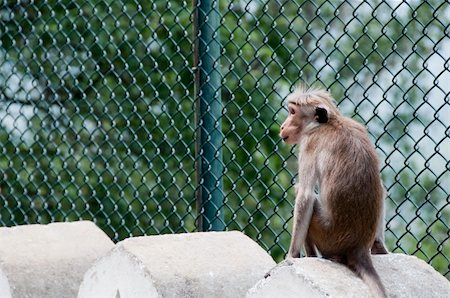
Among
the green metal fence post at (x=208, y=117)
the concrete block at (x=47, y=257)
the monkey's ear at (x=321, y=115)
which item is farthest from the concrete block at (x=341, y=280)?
the green metal fence post at (x=208, y=117)

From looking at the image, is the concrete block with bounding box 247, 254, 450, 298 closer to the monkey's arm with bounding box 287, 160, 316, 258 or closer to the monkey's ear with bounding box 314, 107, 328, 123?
the monkey's arm with bounding box 287, 160, 316, 258

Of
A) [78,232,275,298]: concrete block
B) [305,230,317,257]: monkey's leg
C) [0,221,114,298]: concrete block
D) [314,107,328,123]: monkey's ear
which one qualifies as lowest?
[0,221,114,298]: concrete block

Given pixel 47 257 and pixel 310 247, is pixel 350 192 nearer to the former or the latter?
pixel 310 247

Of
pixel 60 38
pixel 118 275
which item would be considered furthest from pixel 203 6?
pixel 60 38

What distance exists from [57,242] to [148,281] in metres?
0.90

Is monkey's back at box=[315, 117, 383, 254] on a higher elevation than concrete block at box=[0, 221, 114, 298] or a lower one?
higher

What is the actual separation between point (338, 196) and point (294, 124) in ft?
1.96

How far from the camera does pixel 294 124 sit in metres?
4.56

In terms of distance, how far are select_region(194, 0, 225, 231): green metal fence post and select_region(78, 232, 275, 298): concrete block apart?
1293mm

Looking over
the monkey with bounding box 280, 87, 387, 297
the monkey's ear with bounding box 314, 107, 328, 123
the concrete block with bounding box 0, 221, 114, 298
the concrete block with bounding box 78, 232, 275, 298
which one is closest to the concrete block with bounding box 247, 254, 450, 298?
the monkey with bounding box 280, 87, 387, 297

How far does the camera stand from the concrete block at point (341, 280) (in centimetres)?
321

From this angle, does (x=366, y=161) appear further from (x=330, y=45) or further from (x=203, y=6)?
(x=330, y=45)

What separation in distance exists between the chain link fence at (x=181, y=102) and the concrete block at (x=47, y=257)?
1.02 meters

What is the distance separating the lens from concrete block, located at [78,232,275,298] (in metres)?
3.60
